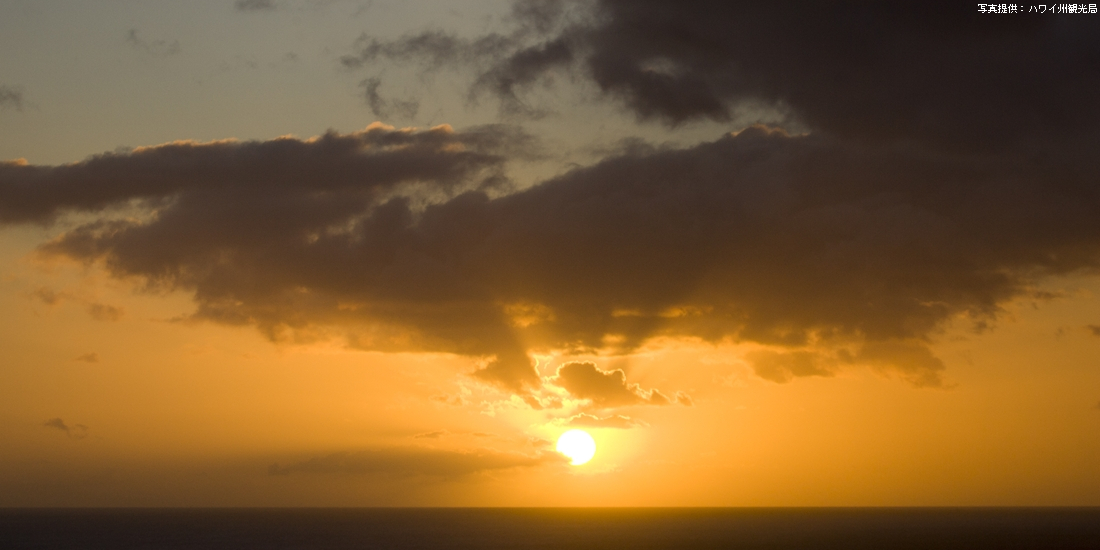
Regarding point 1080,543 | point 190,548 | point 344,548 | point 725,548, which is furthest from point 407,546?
point 1080,543

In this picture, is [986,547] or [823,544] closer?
[986,547]

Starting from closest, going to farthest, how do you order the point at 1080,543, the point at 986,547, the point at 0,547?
the point at 986,547
the point at 1080,543
the point at 0,547

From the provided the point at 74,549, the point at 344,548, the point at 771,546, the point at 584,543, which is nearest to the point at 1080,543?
the point at 771,546

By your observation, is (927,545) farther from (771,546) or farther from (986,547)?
(771,546)

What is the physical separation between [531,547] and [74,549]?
3915 inches

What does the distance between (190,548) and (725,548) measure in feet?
388

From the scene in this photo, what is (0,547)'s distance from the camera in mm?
196875

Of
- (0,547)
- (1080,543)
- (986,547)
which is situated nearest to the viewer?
(986,547)

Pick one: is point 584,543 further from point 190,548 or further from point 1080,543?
point 1080,543

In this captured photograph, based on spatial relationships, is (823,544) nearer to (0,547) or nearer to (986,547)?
(986,547)

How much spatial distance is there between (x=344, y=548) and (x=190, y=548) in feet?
114

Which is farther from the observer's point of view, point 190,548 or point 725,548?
point 190,548

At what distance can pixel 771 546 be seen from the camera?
185m

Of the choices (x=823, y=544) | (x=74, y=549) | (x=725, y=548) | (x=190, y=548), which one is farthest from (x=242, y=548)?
(x=823, y=544)
